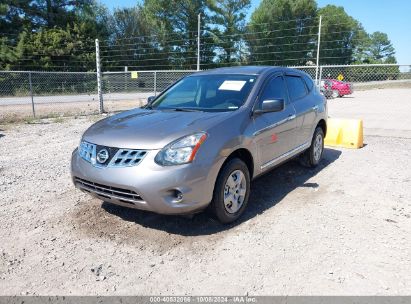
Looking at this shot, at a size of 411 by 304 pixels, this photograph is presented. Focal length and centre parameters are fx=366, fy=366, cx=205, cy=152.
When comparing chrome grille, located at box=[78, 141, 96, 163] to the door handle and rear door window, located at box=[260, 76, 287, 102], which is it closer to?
rear door window, located at box=[260, 76, 287, 102]

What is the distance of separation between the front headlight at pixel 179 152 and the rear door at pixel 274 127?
98cm

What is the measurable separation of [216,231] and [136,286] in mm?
1155

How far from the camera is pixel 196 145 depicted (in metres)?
3.48

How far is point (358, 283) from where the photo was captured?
9.55ft

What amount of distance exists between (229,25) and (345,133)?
39466 millimetres

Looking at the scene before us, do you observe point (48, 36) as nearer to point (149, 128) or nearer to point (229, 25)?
point (229, 25)

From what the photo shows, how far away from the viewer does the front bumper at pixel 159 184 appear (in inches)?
131

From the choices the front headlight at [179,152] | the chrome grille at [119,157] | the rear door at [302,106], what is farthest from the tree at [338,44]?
the chrome grille at [119,157]

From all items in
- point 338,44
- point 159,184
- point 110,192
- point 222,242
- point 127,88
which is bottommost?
point 222,242

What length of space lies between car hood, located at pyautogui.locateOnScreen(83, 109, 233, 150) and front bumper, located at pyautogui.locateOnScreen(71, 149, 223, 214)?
19 cm

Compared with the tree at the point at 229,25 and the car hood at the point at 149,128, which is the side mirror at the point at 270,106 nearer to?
the car hood at the point at 149,128

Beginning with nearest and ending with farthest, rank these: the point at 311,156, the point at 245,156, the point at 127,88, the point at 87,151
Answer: the point at 87,151, the point at 245,156, the point at 311,156, the point at 127,88

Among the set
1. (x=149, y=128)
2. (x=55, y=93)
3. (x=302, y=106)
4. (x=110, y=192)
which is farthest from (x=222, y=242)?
(x=55, y=93)

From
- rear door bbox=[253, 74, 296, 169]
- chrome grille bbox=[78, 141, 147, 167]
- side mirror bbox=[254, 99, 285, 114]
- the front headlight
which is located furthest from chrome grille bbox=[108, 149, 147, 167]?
side mirror bbox=[254, 99, 285, 114]
